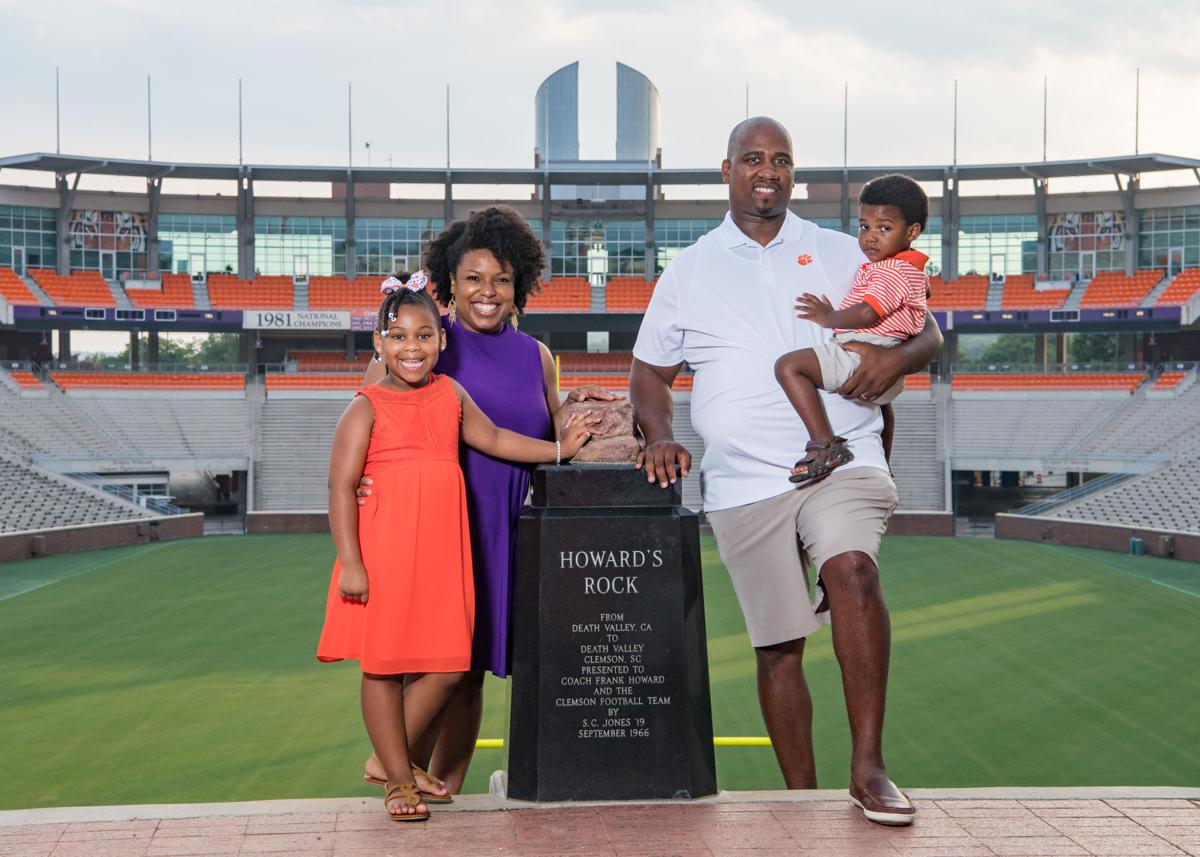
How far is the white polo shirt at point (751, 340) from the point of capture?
5.16 m

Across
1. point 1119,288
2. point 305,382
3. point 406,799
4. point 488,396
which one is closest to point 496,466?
point 488,396

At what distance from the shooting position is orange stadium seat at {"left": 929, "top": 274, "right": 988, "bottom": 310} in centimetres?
4416

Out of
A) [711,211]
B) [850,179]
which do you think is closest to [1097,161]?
[850,179]

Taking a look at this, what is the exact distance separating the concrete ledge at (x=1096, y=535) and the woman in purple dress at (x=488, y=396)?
23.4m

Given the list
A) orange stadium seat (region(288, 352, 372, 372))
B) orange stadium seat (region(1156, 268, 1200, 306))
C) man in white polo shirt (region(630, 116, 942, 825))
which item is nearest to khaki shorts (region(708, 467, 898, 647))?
man in white polo shirt (region(630, 116, 942, 825))

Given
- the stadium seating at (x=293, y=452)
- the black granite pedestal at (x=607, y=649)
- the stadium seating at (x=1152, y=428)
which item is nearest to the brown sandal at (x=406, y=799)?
the black granite pedestal at (x=607, y=649)

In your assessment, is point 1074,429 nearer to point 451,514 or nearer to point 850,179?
point 850,179

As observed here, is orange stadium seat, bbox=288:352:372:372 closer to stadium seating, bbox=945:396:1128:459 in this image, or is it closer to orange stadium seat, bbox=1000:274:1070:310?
stadium seating, bbox=945:396:1128:459

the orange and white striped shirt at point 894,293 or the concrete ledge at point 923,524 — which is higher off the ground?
the orange and white striped shirt at point 894,293

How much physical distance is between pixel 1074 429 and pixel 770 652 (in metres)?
35.3

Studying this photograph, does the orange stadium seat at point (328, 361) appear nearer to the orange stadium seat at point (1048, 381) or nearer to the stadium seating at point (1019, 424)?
the stadium seating at point (1019, 424)

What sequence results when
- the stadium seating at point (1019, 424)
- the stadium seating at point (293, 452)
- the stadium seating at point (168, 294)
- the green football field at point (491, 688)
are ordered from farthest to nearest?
the stadium seating at point (168, 294), the stadium seating at point (1019, 424), the stadium seating at point (293, 452), the green football field at point (491, 688)

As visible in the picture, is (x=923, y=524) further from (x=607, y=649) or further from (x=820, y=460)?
(x=820, y=460)

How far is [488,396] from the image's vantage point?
5.76m
